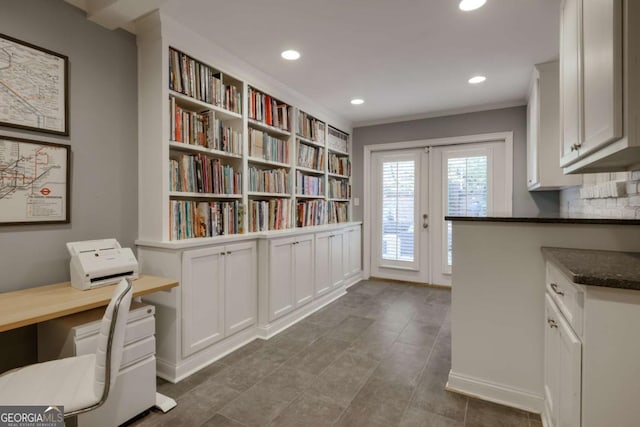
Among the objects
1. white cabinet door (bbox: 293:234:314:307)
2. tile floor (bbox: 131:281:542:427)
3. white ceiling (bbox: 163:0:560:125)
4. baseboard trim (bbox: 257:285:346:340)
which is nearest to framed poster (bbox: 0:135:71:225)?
white ceiling (bbox: 163:0:560:125)

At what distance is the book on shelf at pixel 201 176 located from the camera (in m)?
2.34

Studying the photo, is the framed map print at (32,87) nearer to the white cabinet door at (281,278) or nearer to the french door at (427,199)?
the white cabinet door at (281,278)

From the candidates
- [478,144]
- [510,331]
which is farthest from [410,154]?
[510,331]

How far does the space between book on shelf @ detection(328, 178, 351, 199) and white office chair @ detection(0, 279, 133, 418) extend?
3.35m

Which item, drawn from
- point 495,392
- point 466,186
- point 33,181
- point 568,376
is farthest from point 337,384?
point 466,186

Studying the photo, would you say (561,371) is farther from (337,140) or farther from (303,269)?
(337,140)

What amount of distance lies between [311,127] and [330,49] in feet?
4.46

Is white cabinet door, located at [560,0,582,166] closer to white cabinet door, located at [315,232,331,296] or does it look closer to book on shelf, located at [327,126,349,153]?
white cabinet door, located at [315,232,331,296]

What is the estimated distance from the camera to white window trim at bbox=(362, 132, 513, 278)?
13.1ft

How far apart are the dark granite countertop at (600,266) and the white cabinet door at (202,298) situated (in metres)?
2.10

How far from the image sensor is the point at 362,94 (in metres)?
3.71

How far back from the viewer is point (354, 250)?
4637 mm

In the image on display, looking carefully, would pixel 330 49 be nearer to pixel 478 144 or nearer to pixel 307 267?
pixel 307 267

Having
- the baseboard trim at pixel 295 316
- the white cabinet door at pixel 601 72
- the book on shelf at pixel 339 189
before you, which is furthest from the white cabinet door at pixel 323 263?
the white cabinet door at pixel 601 72
